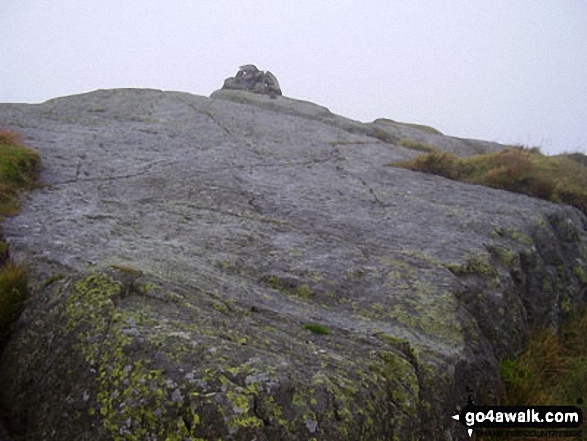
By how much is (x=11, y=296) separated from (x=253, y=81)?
32230 millimetres

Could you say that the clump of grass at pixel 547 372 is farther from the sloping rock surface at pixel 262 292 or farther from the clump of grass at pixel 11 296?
the clump of grass at pixel 11 296

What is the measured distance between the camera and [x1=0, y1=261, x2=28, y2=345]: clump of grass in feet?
18.5

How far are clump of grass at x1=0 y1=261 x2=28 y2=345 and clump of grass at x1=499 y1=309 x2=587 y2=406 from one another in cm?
700

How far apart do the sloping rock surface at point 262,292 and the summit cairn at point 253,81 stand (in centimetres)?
2003

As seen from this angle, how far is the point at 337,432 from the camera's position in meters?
4.30

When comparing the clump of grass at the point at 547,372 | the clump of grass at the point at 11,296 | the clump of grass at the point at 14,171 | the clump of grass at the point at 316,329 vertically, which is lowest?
the clump of grass at the point at 547,372

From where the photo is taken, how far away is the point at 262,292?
23.4 feet

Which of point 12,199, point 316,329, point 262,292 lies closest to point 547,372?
point 316,329

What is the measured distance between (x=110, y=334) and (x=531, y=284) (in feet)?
27.9

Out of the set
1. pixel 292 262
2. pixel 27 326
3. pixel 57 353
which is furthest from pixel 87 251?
pixel 292 262

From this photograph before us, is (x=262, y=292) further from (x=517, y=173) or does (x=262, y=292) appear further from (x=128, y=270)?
(x=517, y=173)

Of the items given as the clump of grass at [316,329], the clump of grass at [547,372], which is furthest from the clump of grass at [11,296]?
the clump of grass at [547,372]

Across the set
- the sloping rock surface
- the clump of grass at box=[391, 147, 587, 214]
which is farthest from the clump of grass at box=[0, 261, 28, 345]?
the clump of grass at box=[391, 147, 587, 214]

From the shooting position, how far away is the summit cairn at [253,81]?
3462 centimetres
